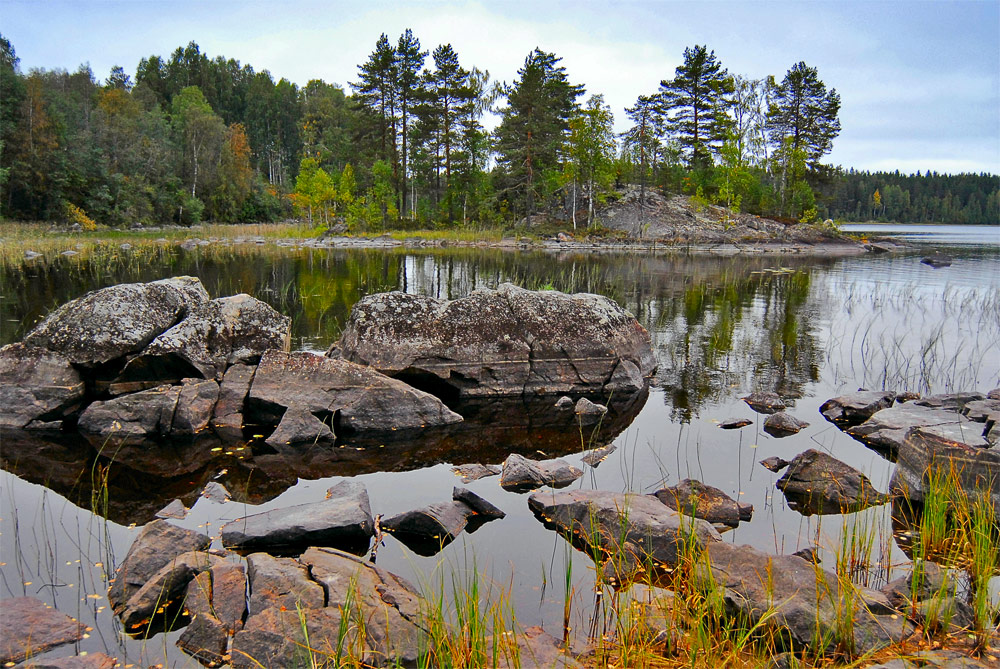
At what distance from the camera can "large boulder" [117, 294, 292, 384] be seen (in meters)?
9.34

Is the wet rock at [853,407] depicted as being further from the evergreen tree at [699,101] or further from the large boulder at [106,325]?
the evergreen tree at [699,101]

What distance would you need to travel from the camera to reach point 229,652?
4.00 meters

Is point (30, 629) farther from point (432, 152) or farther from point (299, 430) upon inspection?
point (432, 152)

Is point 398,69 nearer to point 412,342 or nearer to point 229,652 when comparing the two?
point 412,342

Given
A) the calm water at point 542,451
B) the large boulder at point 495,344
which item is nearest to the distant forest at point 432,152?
the calm water at point 542,451

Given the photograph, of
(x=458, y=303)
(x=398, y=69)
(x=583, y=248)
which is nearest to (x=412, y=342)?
(x=458, y=303)

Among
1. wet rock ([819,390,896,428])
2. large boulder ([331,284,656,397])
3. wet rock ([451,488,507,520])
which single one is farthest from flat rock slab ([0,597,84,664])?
wet rock ([819,390,896,428])

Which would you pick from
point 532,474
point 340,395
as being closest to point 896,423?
point 532,474

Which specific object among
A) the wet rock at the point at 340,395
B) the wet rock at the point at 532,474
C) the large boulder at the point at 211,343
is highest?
the large boulder at the point at 211,343

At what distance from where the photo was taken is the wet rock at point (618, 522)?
526cm

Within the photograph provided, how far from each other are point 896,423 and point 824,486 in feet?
8.46

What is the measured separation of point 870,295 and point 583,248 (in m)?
27.6

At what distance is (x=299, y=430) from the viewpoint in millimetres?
8289

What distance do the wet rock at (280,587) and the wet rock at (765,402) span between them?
7.32 m
